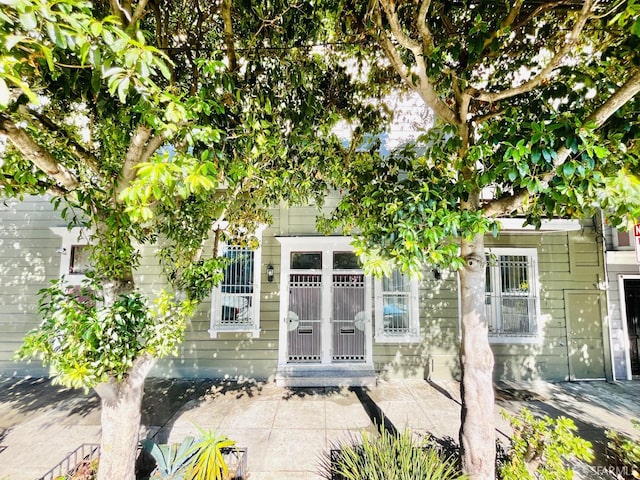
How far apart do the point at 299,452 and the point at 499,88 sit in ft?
17.3

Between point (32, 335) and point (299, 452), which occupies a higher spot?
point (32, 335)

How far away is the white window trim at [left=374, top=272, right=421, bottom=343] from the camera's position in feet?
21.0

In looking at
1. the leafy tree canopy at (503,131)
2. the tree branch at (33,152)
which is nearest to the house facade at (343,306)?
the leafy tree canopy at (503,131)

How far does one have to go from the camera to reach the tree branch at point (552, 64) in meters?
2.41

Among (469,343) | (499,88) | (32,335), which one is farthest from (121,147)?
(499,88)

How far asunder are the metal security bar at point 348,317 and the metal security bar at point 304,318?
0.36m

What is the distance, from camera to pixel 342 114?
4047 mm

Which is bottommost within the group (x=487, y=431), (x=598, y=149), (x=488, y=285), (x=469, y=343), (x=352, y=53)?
(x=487, y=431)

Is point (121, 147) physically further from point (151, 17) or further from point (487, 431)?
point (487, 431)

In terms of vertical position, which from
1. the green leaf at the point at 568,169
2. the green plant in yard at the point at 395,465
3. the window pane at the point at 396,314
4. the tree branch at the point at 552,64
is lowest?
the green plant in yard at the point at 395,465

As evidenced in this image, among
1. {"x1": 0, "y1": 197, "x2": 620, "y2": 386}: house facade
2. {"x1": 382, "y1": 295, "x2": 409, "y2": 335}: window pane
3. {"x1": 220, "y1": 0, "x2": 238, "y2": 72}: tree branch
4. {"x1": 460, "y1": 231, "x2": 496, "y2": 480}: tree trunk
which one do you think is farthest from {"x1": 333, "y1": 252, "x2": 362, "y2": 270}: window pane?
{"x1": 220, "y1": 0, "x2": 238, "y2": 72}: tree branch

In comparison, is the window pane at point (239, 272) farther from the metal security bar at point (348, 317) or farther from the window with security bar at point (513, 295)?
the window with security bar at point (513, 295)

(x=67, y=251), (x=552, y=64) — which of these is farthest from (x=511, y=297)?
(x=67, y=251)

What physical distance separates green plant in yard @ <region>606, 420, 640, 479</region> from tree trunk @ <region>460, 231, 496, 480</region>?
54.4 inches
